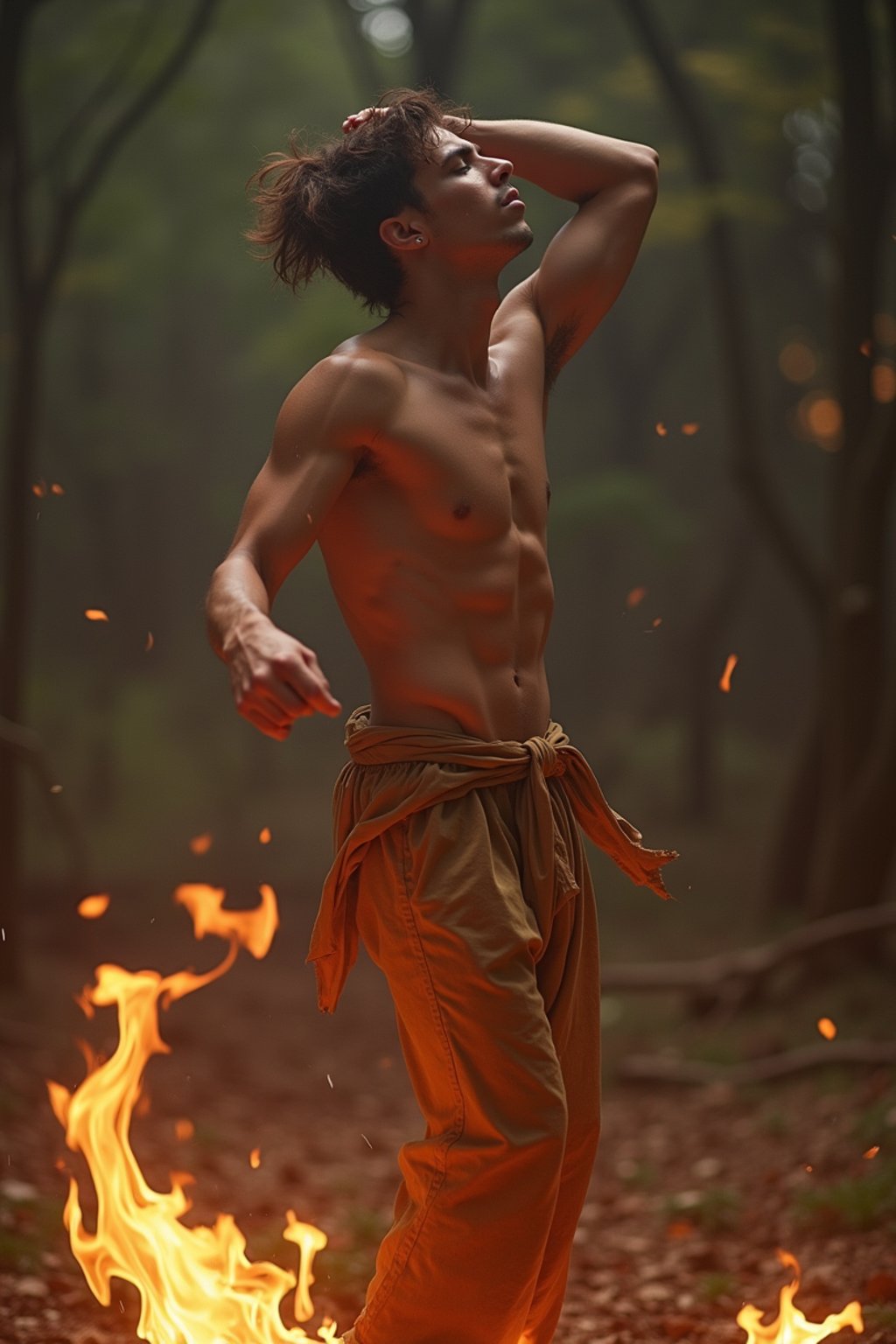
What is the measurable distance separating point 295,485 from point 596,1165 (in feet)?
12.5

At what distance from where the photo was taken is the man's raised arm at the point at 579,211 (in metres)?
2.86

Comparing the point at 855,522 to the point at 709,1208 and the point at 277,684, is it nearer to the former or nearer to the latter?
the point at 709,1208

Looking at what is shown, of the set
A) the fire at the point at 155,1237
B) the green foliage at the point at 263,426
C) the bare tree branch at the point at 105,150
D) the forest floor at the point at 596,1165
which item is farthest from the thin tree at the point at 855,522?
the green foliage at the point at 263,426

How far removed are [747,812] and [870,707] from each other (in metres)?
7.30

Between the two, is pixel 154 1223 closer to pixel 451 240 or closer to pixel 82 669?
pixel 451 240

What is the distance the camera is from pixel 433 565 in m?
2.47

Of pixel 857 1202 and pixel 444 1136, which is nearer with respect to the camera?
pixel 444 1136

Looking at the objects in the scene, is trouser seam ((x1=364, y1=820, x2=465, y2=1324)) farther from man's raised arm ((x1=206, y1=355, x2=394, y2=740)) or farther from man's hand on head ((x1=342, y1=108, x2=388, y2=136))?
man's hand on head ((x1=342, y1=108, x2=388, y2=136))

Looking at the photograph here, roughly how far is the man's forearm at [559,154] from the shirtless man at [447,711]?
0.27ft

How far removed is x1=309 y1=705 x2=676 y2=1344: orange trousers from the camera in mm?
2332

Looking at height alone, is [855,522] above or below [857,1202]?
above

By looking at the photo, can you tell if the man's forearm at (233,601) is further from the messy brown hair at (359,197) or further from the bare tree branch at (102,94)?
the bare tree branch at (102,94)

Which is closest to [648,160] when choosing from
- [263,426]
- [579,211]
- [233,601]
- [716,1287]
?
[579,211]

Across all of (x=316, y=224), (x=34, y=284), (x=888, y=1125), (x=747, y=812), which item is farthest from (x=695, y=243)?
(x=316, y=224)
